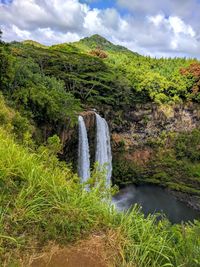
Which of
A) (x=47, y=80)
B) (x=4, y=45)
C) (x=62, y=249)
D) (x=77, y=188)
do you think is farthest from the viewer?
(x=47, y=80)

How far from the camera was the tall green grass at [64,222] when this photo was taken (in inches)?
125

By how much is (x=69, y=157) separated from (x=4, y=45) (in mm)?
7147

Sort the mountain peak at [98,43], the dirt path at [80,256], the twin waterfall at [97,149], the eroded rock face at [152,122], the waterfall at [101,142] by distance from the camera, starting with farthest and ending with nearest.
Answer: the mountain peak at [98,43], the eroded rock face at [152,122], the waterfall at [101,142], the twin waterfall at [97,149], the dirt path at [80,256]

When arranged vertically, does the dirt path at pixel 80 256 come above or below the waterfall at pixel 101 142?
above

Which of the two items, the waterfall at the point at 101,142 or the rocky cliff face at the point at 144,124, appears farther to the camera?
the rocky cliff face at the point at 144,124

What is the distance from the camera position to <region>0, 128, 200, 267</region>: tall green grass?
3174 mm

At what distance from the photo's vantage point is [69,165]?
10.0 meters

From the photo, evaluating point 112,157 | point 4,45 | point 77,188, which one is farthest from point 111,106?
point 77,188

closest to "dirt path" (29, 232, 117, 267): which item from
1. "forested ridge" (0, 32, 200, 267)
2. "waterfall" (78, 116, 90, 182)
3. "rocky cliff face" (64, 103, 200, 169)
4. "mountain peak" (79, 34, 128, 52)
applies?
"forested ridge" (0, 32, 200, 267)

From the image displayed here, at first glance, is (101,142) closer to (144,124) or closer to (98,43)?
(144,124)

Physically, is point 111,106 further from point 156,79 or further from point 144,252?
point 144,252

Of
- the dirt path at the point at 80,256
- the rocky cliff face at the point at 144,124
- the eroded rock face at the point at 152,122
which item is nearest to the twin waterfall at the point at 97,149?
the rocky cliff face at the point at 144,124

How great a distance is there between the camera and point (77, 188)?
4168mm

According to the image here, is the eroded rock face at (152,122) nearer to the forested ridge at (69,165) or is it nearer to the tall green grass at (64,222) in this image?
the forested ridge at (69,165)
